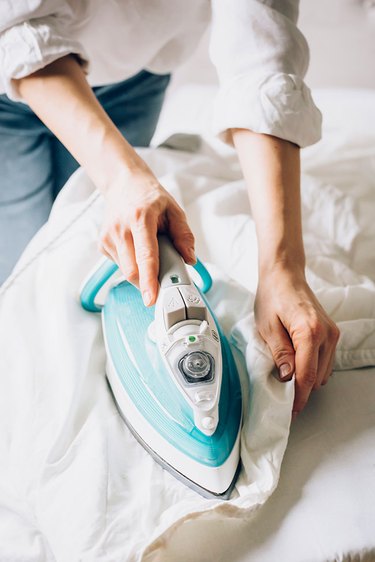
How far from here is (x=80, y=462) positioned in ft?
2.36

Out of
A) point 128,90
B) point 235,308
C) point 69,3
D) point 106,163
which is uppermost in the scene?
point 69,3

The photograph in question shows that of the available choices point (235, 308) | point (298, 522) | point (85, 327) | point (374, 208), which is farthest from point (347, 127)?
point (298, 522)

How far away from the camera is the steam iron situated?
2.26 ft

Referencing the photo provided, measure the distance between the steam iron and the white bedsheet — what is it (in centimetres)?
2

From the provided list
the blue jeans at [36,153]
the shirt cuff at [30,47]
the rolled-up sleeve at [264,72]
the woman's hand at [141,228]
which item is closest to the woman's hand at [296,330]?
the woman's hand at [141,228]

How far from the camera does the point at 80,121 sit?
804 millimetres

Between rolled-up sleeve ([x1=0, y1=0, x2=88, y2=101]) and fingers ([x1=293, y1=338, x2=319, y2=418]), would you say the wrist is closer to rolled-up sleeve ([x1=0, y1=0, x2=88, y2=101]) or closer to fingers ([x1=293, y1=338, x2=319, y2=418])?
fingers ([x1=293, y1=338, x2=319, y2=418])

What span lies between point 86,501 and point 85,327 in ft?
0.82

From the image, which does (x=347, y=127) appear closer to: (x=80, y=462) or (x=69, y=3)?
(x=69, y=3)

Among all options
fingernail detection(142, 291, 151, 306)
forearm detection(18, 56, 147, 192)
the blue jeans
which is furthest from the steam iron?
the blue jeans

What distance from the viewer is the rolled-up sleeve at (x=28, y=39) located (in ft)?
2.57

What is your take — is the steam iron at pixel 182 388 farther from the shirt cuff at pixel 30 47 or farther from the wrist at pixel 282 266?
the shirt cuff at pixel 30 47

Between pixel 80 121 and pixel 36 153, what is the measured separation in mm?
431

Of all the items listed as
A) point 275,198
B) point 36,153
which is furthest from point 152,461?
point 36,153
